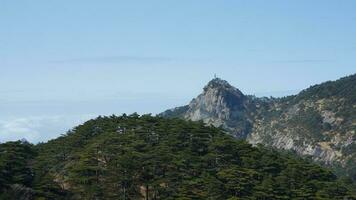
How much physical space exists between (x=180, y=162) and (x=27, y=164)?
22.8 metres

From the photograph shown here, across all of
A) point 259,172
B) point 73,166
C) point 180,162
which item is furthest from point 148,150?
point 259,172

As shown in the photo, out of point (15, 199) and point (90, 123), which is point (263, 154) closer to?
point (90, 123)

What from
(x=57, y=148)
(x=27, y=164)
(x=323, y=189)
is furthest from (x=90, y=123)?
(x=323, y=189)

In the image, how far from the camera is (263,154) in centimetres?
8819

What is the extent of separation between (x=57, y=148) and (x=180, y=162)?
25.1 metres

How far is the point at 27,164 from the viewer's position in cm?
7888

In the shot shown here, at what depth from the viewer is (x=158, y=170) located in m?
73.7

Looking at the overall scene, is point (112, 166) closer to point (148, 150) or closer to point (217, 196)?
point (148, 150)

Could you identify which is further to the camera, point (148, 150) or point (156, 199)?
point (148, 150)

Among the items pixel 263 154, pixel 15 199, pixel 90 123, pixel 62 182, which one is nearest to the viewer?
pixel 15 199

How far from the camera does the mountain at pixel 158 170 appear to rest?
68812 millimetres

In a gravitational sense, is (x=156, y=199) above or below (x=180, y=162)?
below

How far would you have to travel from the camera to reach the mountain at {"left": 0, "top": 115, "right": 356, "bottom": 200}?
68812 mm

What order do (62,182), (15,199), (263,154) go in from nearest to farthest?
1. (15,199)
2. (62,182)
3. (263,154)
